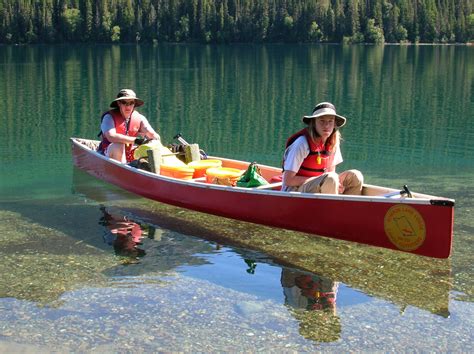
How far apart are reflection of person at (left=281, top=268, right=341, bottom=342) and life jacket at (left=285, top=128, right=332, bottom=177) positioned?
1.46m

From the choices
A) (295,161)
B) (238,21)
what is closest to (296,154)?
(295,161)

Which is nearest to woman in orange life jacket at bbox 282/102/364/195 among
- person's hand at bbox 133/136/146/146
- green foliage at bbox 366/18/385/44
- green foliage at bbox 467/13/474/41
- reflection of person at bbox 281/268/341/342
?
reflection of person at bbox 281/268/341/342

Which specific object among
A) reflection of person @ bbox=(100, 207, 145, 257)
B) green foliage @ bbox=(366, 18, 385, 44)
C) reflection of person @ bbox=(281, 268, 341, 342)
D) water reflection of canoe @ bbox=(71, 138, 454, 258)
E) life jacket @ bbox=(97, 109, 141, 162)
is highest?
green foliage @ bbox=(366, 18, 385, 44)

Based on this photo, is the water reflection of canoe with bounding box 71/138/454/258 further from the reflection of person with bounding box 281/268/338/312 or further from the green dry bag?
the reflection of person with bounding box 281/268/338/312

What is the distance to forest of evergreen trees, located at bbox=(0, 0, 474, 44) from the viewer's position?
132 m

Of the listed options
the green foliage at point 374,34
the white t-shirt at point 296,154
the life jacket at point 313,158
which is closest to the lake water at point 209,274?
the life jacket at point 313,158

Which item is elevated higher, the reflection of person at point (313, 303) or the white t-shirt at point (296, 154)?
the white t-shirt at point (296, 154)

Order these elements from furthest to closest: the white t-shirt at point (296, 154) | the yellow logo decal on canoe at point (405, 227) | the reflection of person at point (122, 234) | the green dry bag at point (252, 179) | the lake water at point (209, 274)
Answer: the green dry bag at point (252, 179), the reflection of person at point (122, 234), the white t-shirt at point (296, 154), the yellow logo decal on canoe at point (405, 227), the lake water at point (209, 274)

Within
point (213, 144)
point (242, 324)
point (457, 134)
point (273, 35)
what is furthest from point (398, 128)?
point (273, 35)

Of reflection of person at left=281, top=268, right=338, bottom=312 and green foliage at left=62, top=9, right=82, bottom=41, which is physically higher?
green foliage at left=62, top=9, right=82, bottom=41

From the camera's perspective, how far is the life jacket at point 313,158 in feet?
30.0

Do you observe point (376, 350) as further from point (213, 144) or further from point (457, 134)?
point (457, 134)

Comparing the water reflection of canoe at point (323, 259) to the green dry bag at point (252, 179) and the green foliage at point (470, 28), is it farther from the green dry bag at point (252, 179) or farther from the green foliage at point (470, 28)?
the green foliage at point (470, 28)

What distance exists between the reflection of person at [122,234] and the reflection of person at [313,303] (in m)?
2.30
